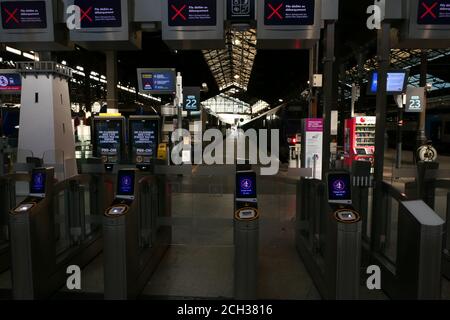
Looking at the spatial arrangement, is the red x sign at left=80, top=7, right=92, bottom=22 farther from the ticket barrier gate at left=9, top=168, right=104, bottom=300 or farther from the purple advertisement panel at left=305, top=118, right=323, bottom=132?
the purple advertisement panel at left=305, top=118, right=323, bottom=132

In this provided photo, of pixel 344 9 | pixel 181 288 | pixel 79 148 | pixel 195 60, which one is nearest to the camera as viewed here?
pixel 181 288

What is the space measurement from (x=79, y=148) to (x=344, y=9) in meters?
10.6

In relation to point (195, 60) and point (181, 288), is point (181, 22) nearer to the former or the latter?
point (181, 288)

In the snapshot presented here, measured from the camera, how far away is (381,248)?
13.3 ft

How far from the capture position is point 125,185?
3369 millimetres

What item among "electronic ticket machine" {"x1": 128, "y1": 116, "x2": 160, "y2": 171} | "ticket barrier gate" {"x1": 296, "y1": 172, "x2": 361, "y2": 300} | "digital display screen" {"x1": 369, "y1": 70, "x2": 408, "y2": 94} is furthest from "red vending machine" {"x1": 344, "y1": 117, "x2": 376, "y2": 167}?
"ticket barrier gate" {"x1": 296, "y1": 172, "x2": 361, "y2": 300}

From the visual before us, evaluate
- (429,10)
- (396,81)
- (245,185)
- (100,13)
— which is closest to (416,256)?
(245,185)

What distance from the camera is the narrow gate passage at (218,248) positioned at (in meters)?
3.75

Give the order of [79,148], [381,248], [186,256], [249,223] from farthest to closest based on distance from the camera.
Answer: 1. [79,148]
2. [186,256]
3. [381,248]
4. [249,223]

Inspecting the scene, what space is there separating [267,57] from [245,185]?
22121mm

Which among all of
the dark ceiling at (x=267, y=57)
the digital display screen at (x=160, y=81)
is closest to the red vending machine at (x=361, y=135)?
the dark ceiling at (x=267, y=57)

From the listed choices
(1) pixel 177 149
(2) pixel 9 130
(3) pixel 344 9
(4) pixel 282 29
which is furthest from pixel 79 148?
(4) pixel 282 29

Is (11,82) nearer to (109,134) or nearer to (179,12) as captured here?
(109,134)

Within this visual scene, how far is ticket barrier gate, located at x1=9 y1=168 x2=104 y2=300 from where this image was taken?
319cm
